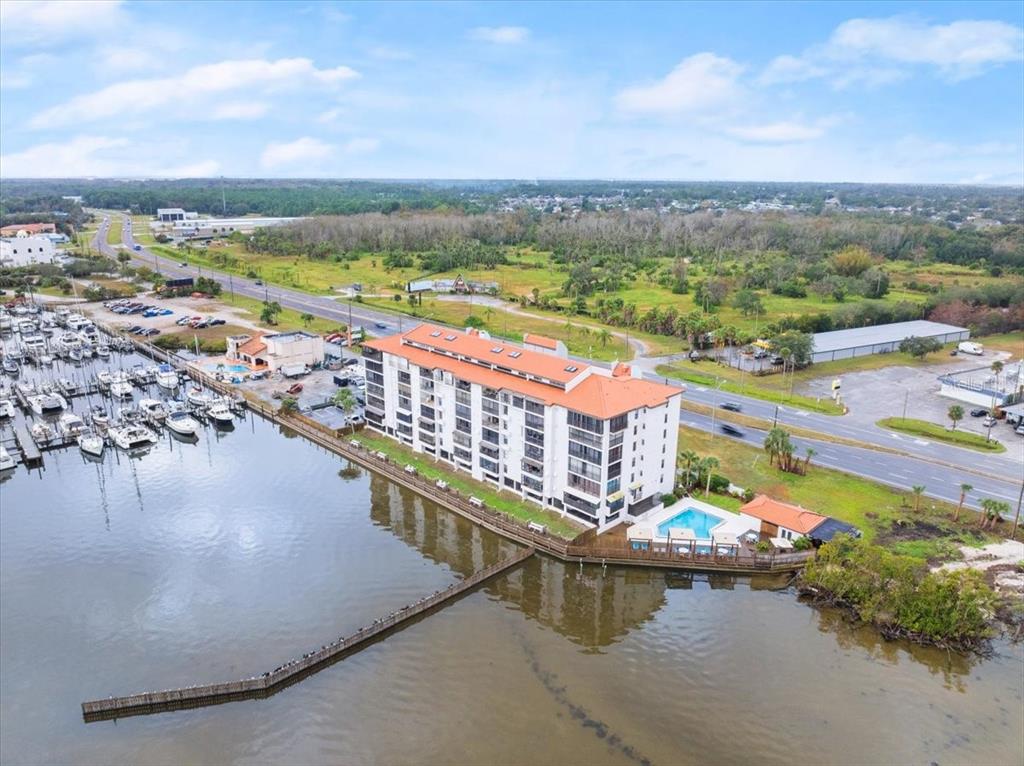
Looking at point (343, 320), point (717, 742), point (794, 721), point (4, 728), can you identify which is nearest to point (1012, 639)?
point (794, 721)

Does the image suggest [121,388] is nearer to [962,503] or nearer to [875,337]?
[962,503]

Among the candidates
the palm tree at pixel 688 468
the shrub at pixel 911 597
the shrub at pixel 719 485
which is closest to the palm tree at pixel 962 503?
the shrub at pixel 911 597

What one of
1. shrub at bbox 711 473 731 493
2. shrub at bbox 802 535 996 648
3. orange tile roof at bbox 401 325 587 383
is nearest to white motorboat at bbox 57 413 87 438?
orange tile roof at bbox 401 325 587 383

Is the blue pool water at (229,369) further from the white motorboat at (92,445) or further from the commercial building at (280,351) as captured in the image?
the white motorboat at (92,445)

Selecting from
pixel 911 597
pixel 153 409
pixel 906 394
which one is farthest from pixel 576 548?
pixel 906 394

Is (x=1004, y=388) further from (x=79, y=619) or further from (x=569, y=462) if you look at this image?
(x=79, y=619)

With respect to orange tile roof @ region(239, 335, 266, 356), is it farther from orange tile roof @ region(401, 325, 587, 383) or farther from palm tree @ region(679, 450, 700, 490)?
palm tree @ region(679, 450, 700, 490)
